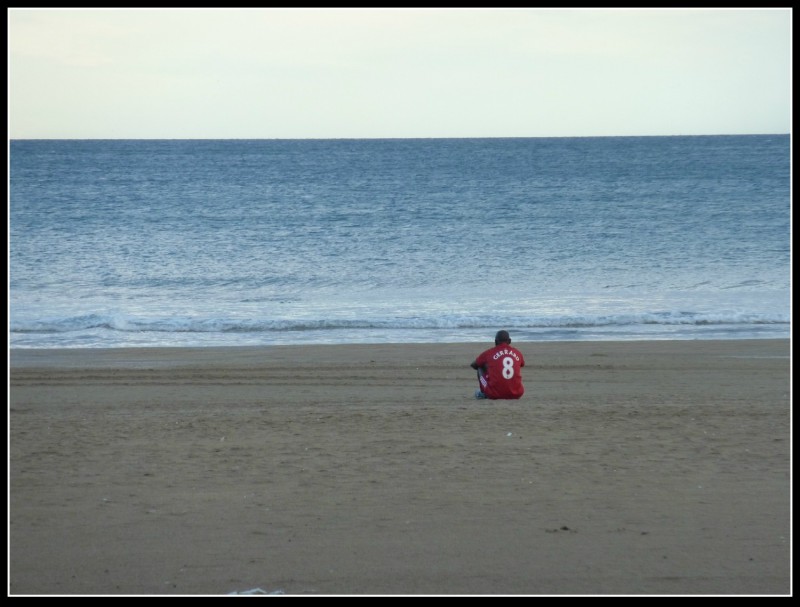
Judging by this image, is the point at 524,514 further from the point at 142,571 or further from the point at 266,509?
the point at 142,571

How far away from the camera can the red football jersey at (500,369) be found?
390 inches

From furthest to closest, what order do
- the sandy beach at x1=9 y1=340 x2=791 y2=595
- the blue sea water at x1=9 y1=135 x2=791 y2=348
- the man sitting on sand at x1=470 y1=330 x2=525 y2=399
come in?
1. the blue sea water at x1=9 y1=135 x2=791 y2=348
2. the man sitting on sand at x1=470 y1=330 x2=525 y2=399
3. the sandy beach at x1=9 y1=340 x2=791 y2=595

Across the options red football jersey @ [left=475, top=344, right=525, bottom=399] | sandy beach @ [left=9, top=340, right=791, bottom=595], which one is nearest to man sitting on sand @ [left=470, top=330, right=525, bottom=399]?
red football jersey @ [left=475, top=344, right=525, bottom=399]

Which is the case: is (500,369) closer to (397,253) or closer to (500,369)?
(500,369)

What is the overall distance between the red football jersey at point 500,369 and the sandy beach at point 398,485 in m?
0.22

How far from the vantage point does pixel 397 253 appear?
3247cm

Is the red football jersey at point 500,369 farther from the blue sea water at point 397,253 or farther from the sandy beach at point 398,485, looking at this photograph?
the blue sea water at point 397,253

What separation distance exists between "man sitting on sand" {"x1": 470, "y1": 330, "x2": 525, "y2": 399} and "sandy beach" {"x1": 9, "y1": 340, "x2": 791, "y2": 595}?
22 cm

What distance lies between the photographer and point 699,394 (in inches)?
416

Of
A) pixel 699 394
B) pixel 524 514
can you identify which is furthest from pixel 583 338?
pixel 524 514

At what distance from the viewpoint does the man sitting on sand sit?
9914mm

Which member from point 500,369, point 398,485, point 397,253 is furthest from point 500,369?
point 397,253

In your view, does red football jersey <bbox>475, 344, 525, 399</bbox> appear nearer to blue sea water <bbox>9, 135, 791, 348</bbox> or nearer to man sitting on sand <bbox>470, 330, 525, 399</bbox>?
man sitting on sand <bbox>470, 330, 525, 399</bbox>

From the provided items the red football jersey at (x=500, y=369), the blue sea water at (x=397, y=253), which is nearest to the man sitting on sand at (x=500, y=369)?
the red football jersey at (x=500, y=369)
